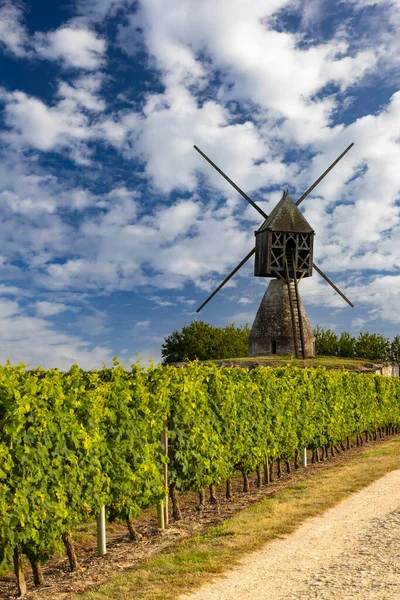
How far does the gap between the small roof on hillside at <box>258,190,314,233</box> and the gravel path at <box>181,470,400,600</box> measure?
34252 millimetres

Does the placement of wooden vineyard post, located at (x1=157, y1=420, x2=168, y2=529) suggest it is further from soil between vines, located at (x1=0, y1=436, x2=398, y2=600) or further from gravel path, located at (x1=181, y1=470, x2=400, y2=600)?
gravel path, located at (x1=181, y1=470, x2=400, y2=600)

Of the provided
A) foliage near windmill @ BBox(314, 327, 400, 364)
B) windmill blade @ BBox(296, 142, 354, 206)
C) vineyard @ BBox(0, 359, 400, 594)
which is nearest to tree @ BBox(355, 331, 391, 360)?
foliage near windmill @ BBox(314, 327, 400, 364)

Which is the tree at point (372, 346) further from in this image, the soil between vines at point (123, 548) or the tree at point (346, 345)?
the soil between vines at point (123, 548)

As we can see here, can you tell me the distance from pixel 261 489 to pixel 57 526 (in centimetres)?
847

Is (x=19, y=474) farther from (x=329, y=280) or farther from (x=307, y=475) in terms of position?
(x=329, y=280)

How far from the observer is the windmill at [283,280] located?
144 ft

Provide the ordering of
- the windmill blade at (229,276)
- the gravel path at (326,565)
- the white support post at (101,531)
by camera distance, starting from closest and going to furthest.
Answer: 1. the gravel path at (326,565)
2. the white support post at (101,531)
3. the windmill blade at (229,276)

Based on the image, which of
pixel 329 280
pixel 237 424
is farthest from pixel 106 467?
pixel 329 280

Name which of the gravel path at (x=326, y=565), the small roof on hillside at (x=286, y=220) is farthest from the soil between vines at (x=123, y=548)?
the small roof on hillside at (x=286, y=220)

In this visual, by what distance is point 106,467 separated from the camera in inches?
384

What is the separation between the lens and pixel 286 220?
44875mm

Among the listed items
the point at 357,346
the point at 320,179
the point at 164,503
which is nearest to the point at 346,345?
the point at 357,346

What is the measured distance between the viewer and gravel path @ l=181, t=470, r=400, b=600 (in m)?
7.28

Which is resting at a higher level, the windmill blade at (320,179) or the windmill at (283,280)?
the windmill blade at (320,179)
